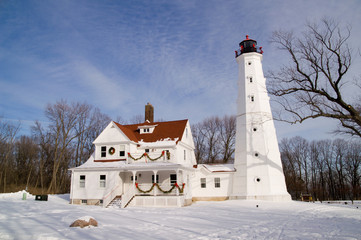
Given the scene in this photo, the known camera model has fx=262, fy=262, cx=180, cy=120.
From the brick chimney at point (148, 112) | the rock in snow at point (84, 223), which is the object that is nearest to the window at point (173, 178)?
the brick chimney at point (148, 112)

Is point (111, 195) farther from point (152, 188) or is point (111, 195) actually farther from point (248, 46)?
point (248, 46)

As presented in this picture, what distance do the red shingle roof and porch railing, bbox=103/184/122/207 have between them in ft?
15.7

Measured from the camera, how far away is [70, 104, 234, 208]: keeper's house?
68.0ft

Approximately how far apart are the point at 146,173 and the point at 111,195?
11.8ft

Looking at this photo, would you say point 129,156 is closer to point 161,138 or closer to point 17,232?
point 161,138

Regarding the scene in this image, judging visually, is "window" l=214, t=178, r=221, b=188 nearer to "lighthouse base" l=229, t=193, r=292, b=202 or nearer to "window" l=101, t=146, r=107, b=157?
"lighthouse base" l=229, t=193, r=292, b=202

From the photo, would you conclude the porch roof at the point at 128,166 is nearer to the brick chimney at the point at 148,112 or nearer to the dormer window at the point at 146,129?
the dormer window at the point at 146,129

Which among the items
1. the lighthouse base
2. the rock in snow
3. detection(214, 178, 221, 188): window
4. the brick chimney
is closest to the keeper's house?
detection(214, 178, 221, 188): window

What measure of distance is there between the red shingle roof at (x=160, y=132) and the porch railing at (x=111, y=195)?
479 centimetres

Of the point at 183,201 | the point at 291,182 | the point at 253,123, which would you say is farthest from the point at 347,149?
the point at 183,201

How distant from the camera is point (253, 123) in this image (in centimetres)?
2503

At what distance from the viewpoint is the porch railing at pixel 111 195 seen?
20234 mm

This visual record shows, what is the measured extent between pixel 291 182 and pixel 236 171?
24.1 metres

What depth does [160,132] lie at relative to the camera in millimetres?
26312
